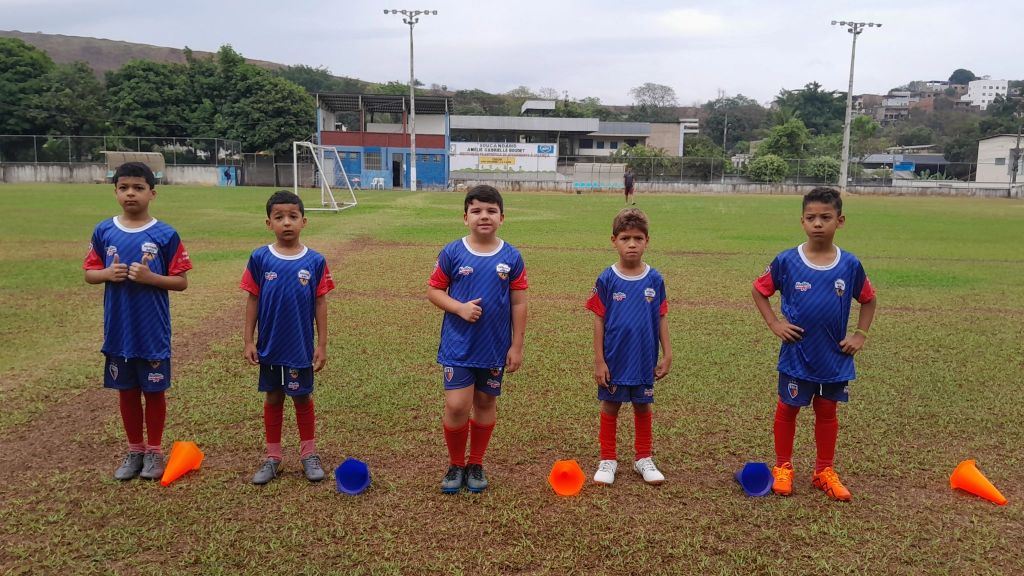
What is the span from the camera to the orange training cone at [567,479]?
4043 millimetres

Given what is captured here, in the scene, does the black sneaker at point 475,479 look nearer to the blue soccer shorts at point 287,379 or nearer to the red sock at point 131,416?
the blue soccer shorts at point 287,379

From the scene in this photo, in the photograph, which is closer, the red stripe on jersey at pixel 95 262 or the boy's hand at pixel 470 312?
the boy's hand at pixel 470 312

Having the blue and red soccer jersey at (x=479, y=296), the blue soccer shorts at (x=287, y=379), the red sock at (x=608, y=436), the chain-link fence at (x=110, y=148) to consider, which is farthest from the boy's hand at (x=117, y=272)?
the chain-link fence at (x=110, y=148)

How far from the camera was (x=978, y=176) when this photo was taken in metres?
63.8

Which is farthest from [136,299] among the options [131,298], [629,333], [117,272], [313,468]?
[629,333]

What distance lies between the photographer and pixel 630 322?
4.15m

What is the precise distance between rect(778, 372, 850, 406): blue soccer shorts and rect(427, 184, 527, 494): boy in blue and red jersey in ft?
5.32

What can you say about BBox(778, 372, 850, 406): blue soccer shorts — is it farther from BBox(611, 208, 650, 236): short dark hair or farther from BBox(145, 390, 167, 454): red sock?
BBox(145, 390, 167, 454): red sock

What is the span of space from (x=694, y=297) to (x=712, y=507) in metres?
→ 6.72

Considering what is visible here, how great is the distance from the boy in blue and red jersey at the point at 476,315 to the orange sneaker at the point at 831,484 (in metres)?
1.92

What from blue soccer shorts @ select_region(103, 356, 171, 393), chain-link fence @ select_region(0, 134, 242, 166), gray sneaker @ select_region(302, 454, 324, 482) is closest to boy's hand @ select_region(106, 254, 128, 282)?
blue soccer shorts @ select_region(103, 356, 171, 393)

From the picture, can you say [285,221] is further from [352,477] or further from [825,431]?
[825,431]

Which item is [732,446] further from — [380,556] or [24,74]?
[24,74]

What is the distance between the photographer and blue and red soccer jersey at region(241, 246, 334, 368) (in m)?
4.08
